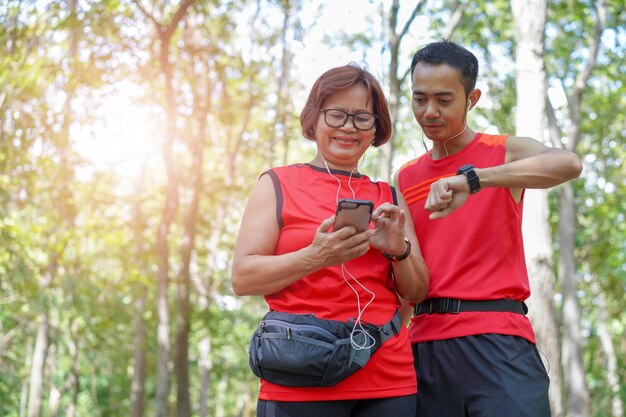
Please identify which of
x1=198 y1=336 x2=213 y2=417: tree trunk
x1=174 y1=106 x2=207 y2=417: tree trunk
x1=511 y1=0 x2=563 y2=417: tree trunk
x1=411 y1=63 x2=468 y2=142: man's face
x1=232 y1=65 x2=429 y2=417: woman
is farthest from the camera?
x1=198 y1=336 x2=213 y2=417: tree trunk

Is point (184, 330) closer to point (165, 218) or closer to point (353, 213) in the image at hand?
point (165, 218)

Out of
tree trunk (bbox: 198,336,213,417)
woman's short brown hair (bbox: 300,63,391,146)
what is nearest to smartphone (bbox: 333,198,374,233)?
woman's short brown hair (bbox: 300,63,391,146)

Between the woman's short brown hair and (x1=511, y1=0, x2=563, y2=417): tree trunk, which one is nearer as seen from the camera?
the woman's short brown hair

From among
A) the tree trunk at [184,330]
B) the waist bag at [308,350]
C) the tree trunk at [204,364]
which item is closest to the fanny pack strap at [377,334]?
the waist bag at [308,350]

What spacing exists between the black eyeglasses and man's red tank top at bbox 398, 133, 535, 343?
0.51 meters

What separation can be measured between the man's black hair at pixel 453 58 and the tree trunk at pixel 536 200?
4.49 m

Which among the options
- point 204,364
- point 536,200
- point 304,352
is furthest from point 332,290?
point 204,364

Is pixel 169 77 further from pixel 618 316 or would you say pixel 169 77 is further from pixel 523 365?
pixel 618 316

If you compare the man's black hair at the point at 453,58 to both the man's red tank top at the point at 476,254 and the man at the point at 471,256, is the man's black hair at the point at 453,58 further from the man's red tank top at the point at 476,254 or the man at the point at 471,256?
the man's red tank top at the point at 476,254

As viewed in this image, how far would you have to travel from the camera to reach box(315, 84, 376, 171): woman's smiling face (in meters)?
3.09

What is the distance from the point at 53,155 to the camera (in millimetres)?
14305

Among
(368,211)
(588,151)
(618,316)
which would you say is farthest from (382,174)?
(618,316)

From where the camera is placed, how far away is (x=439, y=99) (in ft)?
10.8

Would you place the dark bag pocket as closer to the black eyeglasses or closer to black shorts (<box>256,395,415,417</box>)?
black shorts (<box>256,395,415,417</box>)
